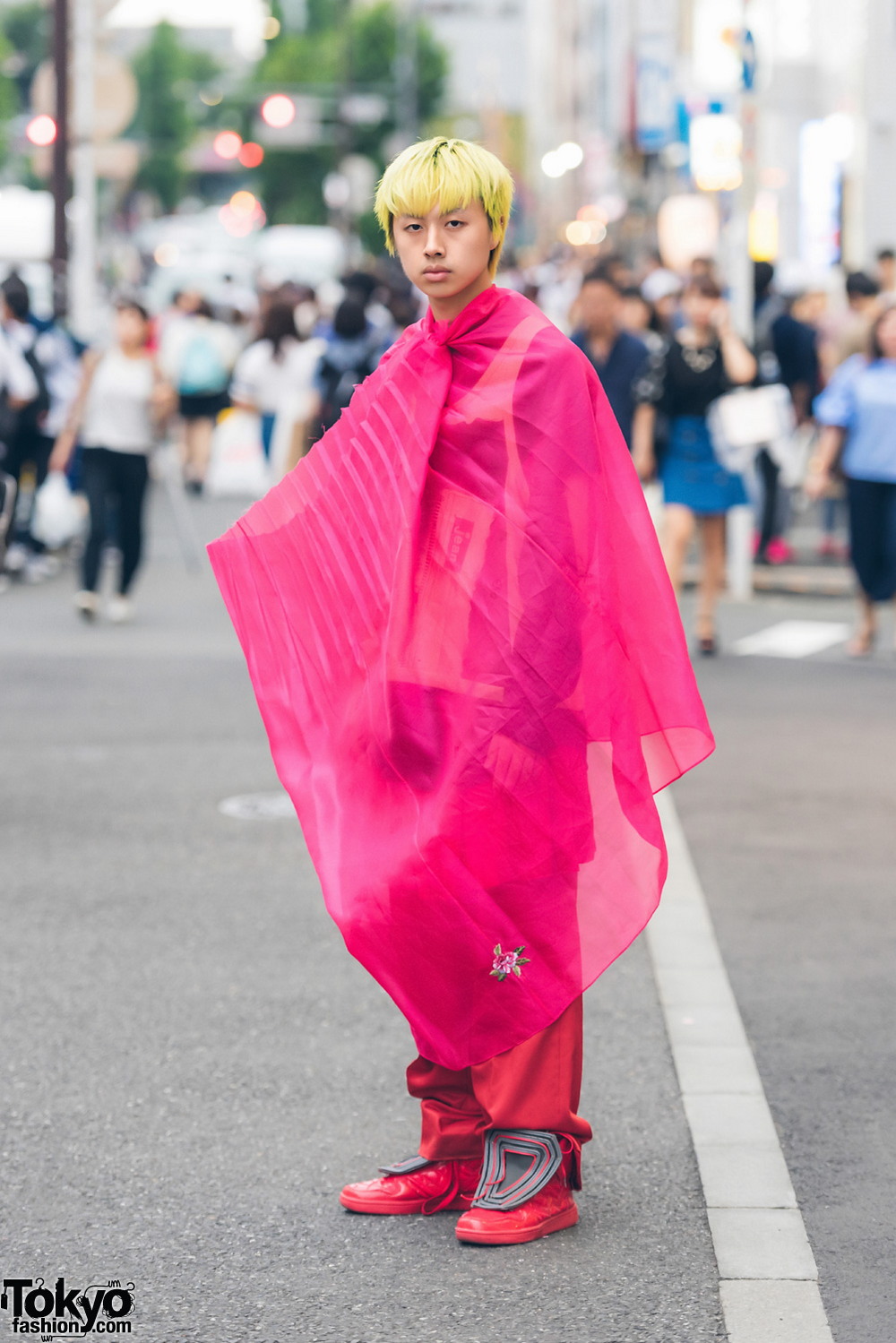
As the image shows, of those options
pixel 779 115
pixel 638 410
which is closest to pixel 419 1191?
pixel 638 410

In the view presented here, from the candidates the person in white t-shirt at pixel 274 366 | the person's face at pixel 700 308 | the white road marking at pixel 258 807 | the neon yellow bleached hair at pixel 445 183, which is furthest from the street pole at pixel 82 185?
the neon yellow bleached hair at pixel 445 183

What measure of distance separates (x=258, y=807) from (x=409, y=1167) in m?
3.67

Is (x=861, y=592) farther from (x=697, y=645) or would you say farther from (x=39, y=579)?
(x=39, y=579)

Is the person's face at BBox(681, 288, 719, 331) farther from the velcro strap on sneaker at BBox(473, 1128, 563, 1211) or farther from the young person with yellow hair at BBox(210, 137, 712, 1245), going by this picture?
the velcro strap on sneaker at BBox(473, 1128, 563, 1211)

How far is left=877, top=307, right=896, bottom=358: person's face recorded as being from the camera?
35.0 ft

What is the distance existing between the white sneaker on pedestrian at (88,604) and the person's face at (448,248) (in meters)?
8.71

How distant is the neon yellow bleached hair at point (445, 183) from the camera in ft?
12.0

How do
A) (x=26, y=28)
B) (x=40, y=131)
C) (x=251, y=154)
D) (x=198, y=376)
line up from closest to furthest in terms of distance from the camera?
1. (x=198, y=376)
2. (x=40, y=131)
3. (x=251, y=154)
4. (x=26, y=28)

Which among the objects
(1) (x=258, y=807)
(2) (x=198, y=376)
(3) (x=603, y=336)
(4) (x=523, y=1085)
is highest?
(3) (x=603, y=336)

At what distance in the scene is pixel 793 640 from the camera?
11727 mm

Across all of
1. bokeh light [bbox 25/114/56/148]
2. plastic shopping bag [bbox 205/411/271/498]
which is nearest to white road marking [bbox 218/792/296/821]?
plastic shopping bag [bbox 205/411/271/498]

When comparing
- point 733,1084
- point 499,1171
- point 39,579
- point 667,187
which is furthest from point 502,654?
point 667,187

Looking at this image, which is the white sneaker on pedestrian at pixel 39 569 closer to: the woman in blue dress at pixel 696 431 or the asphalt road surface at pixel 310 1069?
the woman in blue dress at pixel 696 431

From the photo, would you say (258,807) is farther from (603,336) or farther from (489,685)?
(603,336)
